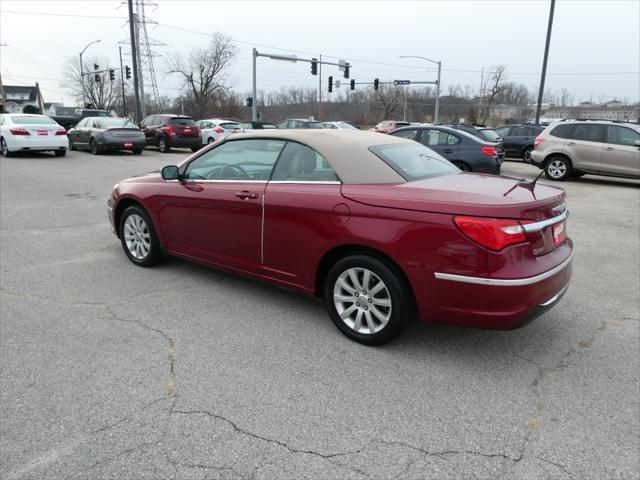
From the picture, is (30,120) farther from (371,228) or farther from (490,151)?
(371,228)

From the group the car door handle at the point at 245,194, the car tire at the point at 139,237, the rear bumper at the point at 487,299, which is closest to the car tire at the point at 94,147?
the car tire at the point at 139,237

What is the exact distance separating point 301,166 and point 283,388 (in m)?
1.80

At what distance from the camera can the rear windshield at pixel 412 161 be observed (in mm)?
3760

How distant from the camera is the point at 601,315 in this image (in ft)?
14.0

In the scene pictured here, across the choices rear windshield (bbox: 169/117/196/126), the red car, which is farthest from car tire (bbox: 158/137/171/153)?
the red car

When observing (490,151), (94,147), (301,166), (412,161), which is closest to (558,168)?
(490,151)

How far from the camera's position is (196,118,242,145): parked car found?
22.4 meters

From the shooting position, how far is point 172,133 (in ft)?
66.6

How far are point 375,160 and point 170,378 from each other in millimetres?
2143

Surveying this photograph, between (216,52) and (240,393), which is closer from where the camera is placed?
(240,393)

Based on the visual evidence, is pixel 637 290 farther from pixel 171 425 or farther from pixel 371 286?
pixel 171 425

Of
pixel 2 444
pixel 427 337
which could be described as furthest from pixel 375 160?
pixel 2 444

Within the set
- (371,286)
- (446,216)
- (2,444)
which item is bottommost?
(2,444)

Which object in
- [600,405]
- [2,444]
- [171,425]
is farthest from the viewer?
[600,405]
